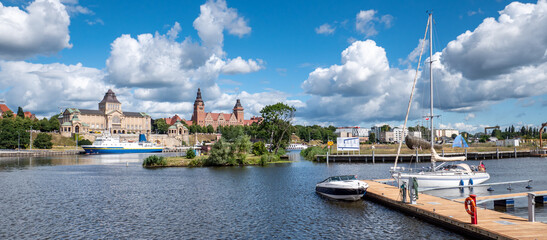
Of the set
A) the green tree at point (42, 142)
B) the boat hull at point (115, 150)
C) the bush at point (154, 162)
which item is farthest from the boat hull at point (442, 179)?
the green tree at point (42, 142)

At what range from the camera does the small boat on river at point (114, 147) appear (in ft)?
489

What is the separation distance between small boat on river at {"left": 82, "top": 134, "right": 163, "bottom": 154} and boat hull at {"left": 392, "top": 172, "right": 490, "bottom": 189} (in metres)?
138

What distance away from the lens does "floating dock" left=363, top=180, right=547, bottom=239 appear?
19109 millimetres

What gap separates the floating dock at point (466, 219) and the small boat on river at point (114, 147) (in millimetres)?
141341

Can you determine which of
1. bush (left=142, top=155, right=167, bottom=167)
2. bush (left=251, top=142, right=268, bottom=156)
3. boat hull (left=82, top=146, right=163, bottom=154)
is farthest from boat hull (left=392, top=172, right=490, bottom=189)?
boat hull (left=82, top=146, right=163, bottom=154)

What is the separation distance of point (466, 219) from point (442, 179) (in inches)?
664

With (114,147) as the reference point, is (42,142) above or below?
above

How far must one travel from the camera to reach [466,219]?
22.4m

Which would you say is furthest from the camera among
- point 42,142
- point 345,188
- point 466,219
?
point 42,142

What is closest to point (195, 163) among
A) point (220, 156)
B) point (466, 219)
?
point (220, 156)

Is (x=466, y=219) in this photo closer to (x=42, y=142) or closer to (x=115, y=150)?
(x=115, y=150)

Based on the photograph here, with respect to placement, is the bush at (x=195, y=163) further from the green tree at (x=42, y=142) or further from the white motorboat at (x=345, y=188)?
the green tree at (x=42, y=142)

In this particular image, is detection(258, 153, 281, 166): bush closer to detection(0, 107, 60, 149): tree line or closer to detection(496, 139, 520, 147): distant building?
detection(496, 139, 520, 147): distant building

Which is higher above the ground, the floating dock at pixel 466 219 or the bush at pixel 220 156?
the bush at pixel 220 156
